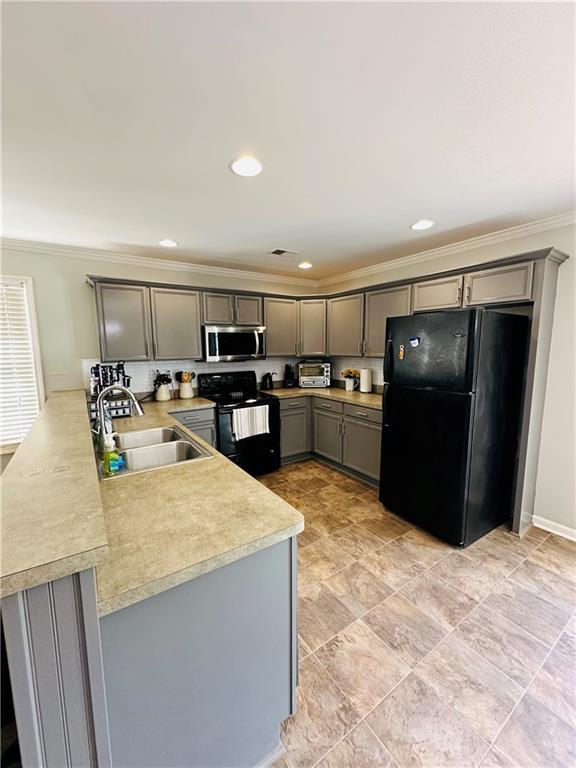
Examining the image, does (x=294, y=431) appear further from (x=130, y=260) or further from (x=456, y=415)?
(x=130, y=260)

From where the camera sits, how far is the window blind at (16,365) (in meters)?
2.93

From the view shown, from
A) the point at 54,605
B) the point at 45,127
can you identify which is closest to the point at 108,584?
the point at 54,605

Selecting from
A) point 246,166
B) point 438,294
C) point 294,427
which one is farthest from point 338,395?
point 246,166

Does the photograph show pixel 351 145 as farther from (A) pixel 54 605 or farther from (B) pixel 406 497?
(B) pixel 406 497

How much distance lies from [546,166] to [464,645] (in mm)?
2611

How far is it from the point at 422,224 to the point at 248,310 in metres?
2.08

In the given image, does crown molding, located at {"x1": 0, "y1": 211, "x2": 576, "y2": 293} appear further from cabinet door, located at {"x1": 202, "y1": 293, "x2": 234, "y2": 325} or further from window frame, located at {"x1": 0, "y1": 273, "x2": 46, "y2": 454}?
cabinet door, located at {"x1": 202, "y1": 293, "x2": 234, "y2": 325}

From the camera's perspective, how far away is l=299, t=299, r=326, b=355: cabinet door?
4230mm

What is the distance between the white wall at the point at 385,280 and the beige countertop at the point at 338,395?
1.28 ft

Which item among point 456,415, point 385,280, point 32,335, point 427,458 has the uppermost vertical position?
point 385,280

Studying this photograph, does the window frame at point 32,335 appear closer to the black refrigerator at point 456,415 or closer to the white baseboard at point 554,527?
the black refrigerator at point 456,415

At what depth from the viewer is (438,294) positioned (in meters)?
2.96

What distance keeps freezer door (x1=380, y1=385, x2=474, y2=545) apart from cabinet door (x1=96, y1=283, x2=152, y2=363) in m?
2.51

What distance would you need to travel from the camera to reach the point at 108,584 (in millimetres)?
814
